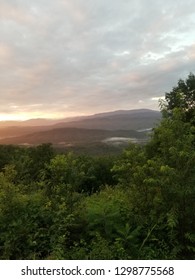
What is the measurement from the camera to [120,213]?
838 centimetres

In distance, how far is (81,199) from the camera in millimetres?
8852

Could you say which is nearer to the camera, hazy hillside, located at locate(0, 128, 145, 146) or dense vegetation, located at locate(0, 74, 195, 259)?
dense vegetation, located at locate(0, 74, 195, 259)

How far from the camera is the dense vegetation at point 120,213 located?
7.45 metres

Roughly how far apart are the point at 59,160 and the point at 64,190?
0.69m

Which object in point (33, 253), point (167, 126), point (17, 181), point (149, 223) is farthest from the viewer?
point (17, 181)

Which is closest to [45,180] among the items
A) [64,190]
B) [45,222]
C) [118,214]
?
[64,190]

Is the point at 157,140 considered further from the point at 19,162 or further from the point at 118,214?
the point at 19,162

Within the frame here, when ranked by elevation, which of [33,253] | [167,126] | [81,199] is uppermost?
[167,126]

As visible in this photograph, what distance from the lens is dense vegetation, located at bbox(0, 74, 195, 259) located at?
745 cm

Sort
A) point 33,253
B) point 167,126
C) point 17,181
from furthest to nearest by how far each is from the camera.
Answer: point 17,181 < point 167,126 < point 33,253

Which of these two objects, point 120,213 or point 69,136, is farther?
point 69,136

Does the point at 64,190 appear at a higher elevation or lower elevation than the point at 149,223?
higher

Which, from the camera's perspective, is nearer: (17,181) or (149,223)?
(149,223)

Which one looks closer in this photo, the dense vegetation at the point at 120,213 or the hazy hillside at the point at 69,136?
the dense vegetation at the point at 120,213
